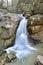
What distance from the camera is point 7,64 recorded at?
7180mm

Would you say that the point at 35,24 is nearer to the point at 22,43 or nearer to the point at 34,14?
the point at 22,43

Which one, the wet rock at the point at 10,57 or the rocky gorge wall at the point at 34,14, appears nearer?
the wet rock at the point at 10,57

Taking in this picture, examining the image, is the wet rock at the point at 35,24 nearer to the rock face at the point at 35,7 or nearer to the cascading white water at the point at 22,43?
the cascading white water at the point at 22,43

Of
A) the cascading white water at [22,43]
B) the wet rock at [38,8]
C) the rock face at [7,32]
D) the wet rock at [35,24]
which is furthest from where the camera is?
the wet rock at [38,8]

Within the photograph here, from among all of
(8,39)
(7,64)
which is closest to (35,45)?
(8,39)

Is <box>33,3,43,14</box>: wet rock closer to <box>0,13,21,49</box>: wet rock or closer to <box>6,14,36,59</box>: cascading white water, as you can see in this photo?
<box>6,14,36,59</box>: cascading white water

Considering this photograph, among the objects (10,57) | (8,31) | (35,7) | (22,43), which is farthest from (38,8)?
(10,57)

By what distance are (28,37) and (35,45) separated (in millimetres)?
728

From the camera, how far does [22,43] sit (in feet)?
31.9

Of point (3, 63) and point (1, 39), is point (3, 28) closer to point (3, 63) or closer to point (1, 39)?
point (1, 39)

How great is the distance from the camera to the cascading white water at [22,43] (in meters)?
8.66

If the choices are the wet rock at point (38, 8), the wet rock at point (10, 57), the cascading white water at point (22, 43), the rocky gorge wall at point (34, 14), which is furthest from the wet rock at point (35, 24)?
the wet rock at point (10, 57)

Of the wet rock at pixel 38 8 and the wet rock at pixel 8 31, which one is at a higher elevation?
the wet rock at pixel 38 8

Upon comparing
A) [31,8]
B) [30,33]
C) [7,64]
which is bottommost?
[7,64]
